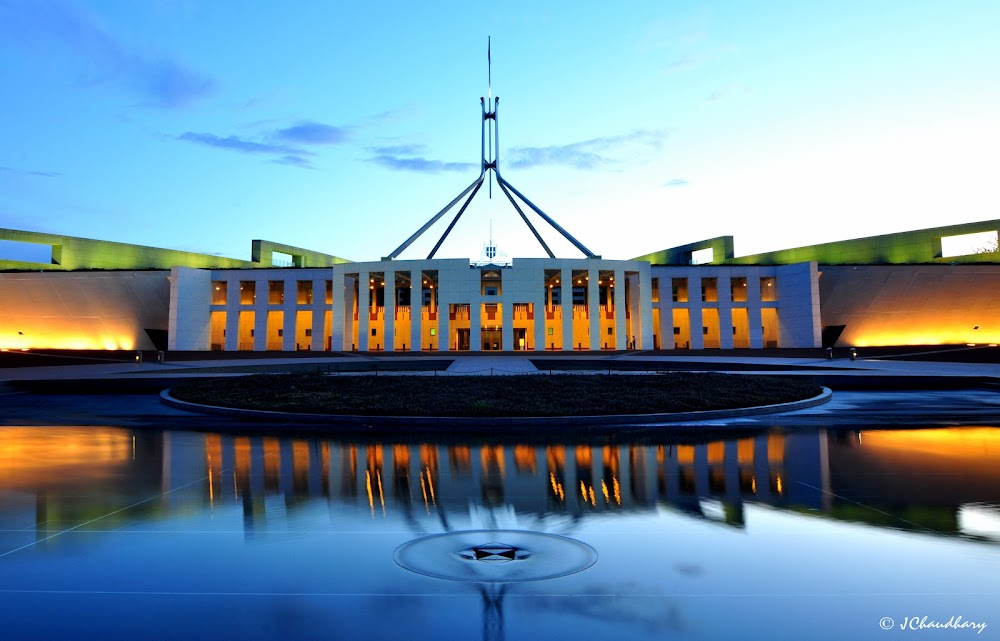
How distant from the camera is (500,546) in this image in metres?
5.59

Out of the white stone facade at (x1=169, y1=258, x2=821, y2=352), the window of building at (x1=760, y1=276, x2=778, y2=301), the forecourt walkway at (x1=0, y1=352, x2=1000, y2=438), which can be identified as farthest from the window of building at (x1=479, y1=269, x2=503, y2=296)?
the window of building at (x1=760, y1=276, x2=778, y2=301)

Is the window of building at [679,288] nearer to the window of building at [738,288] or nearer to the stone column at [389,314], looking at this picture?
the window of building at [738,288]

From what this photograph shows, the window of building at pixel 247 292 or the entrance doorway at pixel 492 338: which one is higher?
the window of building at pixel 247 292

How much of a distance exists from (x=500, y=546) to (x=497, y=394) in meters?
11.9

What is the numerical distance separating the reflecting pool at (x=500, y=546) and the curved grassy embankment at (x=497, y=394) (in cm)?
502

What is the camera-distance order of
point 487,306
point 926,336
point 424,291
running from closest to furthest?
point 926,336
point 487,306
point 424,291

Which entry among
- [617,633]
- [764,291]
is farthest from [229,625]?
[764,291]

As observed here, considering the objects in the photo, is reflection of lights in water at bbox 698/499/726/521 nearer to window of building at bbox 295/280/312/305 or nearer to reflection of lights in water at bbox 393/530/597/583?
reflection of lights in water at bbox 393/530/597/583

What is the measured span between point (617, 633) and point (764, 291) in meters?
59.0

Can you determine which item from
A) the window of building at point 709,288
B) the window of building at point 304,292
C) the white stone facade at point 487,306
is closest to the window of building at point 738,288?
the white stone facade at point 487,306

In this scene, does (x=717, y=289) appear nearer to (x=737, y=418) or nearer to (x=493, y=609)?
(x=737, y=418)

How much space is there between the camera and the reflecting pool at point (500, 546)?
4.07 m

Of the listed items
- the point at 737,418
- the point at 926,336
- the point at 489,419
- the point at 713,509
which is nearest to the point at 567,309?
the point at 926,336

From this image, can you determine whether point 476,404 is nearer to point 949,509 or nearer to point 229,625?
point 949,509
